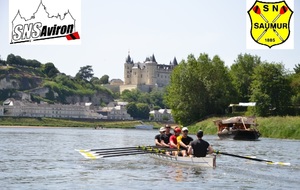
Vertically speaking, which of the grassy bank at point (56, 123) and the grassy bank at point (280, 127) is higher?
the grassy bank at point (56, 123)

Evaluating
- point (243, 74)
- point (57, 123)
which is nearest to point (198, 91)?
point (243, 74)

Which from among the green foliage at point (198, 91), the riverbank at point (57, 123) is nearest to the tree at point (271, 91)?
the green foliage at point (198, 91)

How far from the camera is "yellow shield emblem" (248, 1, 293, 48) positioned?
115 feet

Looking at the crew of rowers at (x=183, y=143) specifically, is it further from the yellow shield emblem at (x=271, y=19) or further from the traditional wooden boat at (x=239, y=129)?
the traditional wooden boat at (x=239, y=129)

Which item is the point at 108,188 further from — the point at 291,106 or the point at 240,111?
the point at 240,111

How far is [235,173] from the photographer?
2372cm

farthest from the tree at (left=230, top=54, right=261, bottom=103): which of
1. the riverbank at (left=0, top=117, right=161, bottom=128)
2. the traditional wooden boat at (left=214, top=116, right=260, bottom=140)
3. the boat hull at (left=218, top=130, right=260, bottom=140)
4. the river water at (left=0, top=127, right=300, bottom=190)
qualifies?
the riverbank at (left=0, top=117, right=161, bottom=128)

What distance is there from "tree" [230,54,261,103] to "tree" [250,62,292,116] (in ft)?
52.0

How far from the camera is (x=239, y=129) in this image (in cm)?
6031

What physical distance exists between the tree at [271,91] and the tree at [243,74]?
15.9 m

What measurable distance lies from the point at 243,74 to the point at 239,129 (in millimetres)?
39598

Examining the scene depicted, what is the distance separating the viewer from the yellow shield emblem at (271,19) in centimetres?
3512

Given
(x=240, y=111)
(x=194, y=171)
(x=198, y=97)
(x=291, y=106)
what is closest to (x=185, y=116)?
(x=198, y=97)

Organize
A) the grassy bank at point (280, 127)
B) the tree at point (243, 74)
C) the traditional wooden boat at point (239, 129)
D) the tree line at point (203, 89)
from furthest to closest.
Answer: the tree at point (243, 74) < the tree line at point (203, 89) < the grassy bank at point (280, 127) < the traditional wooden boat at point (239, 129)
